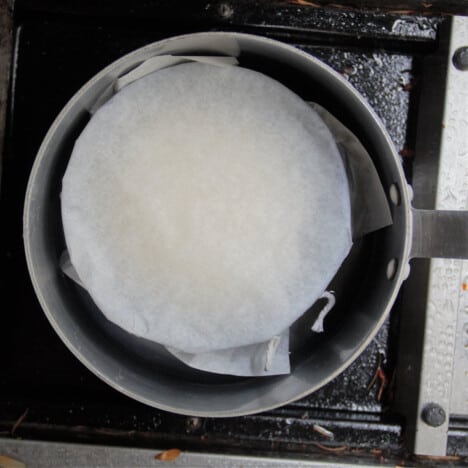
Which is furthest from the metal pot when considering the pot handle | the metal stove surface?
the metal stove surface

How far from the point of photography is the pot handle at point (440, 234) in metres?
0.58

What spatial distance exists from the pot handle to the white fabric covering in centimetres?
9

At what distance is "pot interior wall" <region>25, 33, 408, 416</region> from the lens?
605 millimetres

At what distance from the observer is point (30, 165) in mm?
811

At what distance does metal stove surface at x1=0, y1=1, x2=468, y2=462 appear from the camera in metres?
0.80

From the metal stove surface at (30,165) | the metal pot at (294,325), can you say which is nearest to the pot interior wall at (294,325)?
the metal pot at (294,325)

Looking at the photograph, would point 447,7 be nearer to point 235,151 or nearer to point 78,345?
point 235,151

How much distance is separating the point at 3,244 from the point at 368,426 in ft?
1.77

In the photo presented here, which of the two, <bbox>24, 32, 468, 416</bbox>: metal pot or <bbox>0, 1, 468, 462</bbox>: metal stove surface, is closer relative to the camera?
<bbox>24, 32, 468, 416</bbox>: metal pot

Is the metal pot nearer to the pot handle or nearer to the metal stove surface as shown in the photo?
the pot handle

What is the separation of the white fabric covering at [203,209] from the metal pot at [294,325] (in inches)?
1.5

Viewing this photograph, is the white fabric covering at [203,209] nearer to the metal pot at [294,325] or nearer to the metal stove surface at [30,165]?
the metal pot at [294,325]

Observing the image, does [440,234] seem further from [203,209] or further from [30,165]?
[30,165]

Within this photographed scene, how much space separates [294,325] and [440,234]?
9.1 inches
